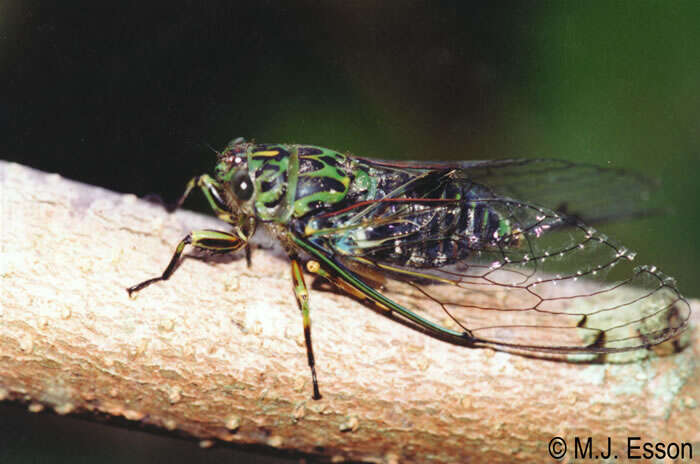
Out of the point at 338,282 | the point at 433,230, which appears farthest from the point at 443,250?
the point at 338,282

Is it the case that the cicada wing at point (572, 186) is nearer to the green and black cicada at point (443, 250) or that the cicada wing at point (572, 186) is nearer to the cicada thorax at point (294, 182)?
the green and black cicada at point (443, 250)

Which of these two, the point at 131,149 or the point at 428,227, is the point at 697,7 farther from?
the point at 131,149

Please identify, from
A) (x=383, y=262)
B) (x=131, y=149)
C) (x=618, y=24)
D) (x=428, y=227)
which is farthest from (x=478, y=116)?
(x=131, y=149)

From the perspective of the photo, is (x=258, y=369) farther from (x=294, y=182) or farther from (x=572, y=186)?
(x=572, y=186)

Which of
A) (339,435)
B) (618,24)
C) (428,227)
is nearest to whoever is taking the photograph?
(339,435)

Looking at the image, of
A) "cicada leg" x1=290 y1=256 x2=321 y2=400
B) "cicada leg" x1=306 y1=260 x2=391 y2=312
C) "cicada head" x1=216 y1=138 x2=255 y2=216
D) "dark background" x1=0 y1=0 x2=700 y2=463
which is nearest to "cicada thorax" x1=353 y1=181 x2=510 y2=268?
"cicada leg" x1=306 y1=260 x2=391 y2=312

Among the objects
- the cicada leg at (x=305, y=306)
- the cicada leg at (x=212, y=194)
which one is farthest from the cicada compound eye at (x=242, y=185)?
the cicada leg at (x=305, y=306)

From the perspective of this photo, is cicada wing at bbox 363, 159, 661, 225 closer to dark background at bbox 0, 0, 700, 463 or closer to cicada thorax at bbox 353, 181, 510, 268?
dark background at bbox 0, 0, 700, 463
